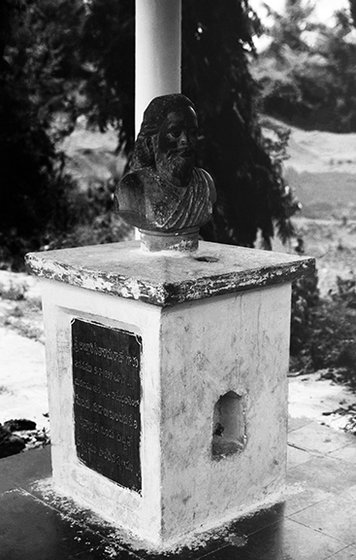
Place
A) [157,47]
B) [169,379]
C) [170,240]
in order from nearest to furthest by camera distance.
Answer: [169,379] → [170,240] → [157,47]

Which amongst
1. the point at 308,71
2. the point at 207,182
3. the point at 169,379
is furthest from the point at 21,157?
the point at 169,379

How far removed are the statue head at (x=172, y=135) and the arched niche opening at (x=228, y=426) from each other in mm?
1189

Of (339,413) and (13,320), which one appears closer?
(339,413)

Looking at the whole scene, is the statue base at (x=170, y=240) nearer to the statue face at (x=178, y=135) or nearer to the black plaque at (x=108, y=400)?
the statue face at (x=178, y=135)

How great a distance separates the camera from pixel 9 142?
29.7 feet

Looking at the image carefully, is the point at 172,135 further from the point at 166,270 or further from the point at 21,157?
the point at 21,157

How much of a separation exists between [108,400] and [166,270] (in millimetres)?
780

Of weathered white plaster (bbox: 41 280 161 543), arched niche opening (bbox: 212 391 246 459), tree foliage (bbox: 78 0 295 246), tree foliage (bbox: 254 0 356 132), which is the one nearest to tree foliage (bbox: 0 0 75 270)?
tree foliage (bbox: 78 0 295 246)

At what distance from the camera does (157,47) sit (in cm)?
618

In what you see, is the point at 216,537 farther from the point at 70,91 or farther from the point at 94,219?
the point at 70,91

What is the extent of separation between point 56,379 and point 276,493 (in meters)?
1.39

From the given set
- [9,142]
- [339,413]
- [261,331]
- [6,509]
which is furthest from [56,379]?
[9,142]

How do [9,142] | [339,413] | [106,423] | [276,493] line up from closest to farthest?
[106,423] < [276,493] < [339,413] < [9,142]

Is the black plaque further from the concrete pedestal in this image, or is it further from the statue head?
the statue head
